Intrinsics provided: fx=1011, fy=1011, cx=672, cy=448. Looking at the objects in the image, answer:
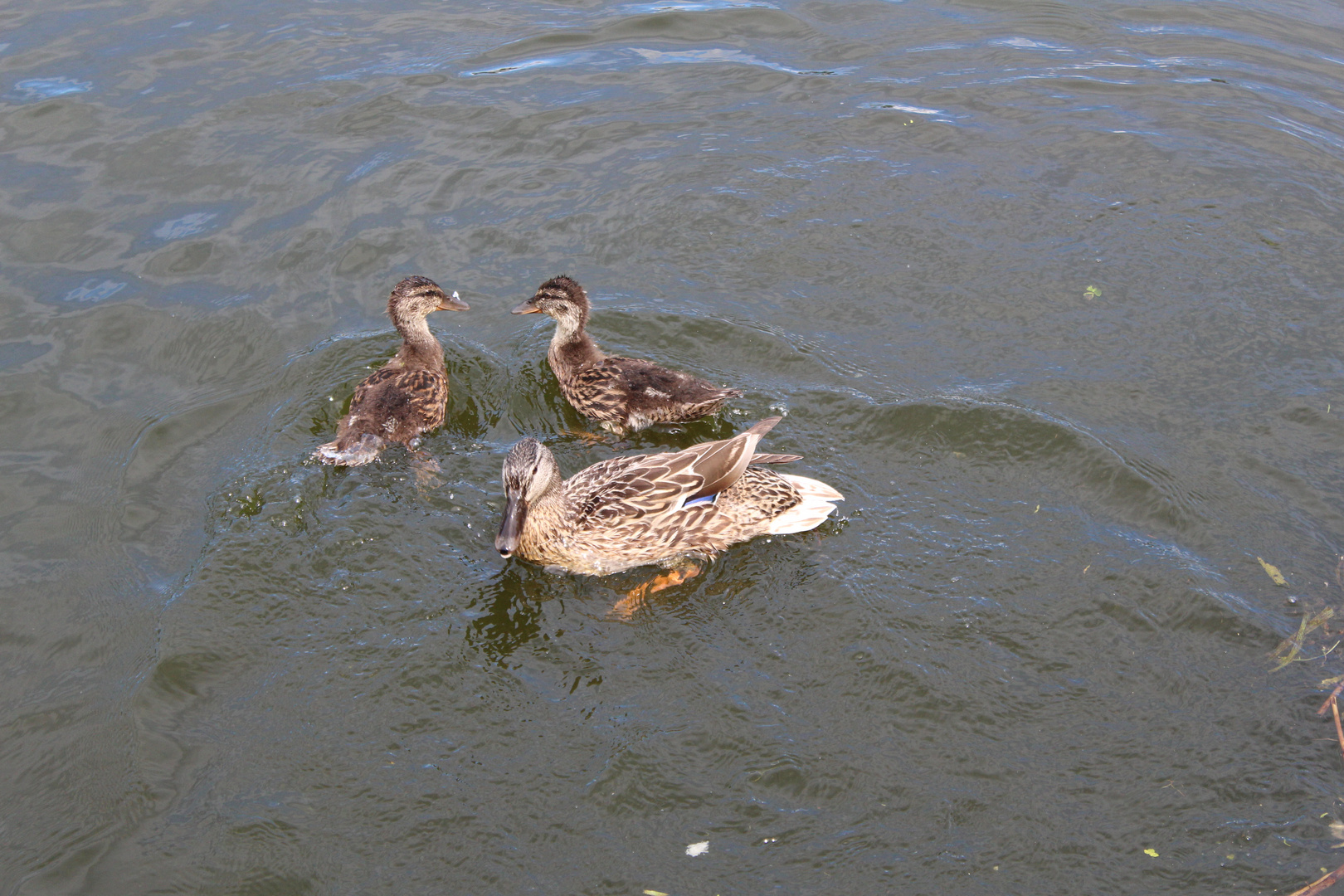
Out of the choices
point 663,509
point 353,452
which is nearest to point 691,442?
point 663,509

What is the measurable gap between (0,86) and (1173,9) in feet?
40.5

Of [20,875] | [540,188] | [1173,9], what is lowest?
[20,875]

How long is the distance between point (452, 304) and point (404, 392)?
1019mm

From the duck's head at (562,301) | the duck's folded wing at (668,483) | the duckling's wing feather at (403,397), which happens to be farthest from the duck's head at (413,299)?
the duck's folded wing at (668,483)

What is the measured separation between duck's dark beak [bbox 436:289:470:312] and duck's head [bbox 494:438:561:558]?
1.85 m

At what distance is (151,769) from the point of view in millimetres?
4773

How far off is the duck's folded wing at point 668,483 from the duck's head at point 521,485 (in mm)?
227

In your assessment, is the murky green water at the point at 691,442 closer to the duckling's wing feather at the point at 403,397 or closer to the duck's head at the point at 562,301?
the duckling's wing feather at the point at 403,397

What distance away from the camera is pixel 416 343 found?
716cm

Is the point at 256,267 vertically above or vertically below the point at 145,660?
above

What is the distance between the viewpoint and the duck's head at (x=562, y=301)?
23.2ft

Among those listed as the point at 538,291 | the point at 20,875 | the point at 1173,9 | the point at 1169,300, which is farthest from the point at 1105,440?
the point at 1173,9

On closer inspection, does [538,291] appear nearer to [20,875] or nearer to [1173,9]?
[20,875]

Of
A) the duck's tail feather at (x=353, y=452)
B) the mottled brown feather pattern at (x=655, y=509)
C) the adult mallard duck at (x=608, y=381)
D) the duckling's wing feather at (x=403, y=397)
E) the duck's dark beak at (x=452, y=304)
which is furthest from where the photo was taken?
the duck's dark beak at (x=452, y=304)
